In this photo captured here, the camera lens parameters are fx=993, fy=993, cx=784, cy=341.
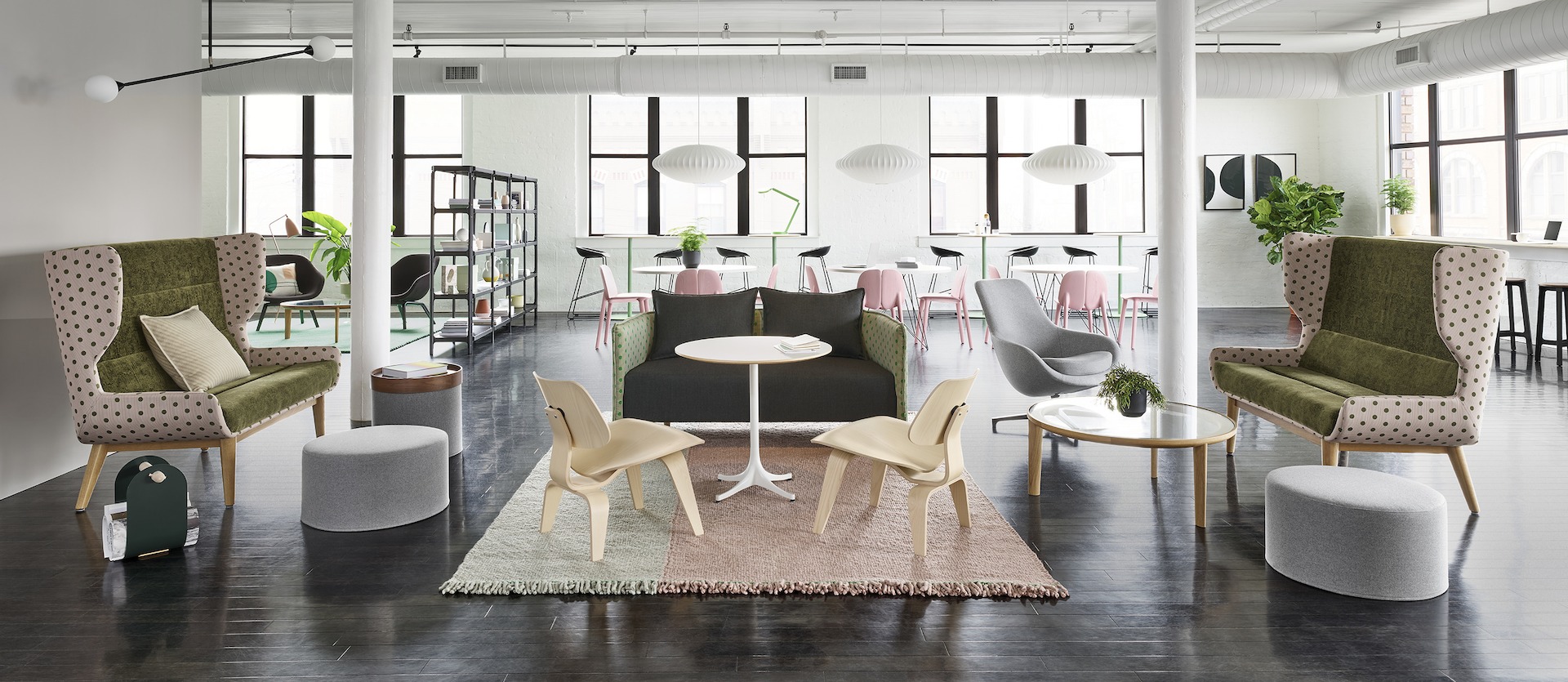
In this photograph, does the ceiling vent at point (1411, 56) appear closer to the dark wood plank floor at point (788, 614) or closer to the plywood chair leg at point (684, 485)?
the dark wood plank floor at point (788, 614)

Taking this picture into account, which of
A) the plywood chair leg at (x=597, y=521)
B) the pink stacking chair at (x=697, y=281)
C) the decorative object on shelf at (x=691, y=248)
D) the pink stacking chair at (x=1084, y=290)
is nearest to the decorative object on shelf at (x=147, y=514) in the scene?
the plywood chair leg at (x=597, y=521)

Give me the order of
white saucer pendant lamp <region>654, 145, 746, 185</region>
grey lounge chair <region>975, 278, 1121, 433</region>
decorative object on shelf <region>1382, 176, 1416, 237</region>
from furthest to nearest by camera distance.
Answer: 1. decorative object on shelf <region>1382, 176, 1416, 237</region>
2. white saucer pendant lamp <region>654, 145, 746, 185</region>
3. grey lounge chair <region>975, 278, 1121, 433</region>

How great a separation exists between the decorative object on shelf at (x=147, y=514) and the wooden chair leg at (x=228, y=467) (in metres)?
0.55

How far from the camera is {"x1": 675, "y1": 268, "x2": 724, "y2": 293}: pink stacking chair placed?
991 cm

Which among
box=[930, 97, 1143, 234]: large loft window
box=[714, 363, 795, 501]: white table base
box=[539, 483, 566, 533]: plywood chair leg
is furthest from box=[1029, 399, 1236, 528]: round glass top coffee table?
box=[930, 97, 1143, 234]: large loft window

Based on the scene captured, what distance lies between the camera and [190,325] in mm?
5059

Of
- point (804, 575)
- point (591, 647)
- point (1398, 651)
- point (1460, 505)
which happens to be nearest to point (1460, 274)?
point (1460, 505)

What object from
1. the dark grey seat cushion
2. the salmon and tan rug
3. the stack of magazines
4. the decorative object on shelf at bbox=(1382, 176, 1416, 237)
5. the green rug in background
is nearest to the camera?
the salmon and tan rug

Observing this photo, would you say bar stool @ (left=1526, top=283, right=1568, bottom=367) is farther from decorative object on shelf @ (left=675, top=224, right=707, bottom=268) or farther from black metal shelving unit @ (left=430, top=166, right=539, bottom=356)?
black metal shelving unit @ (left=430, top=166, right=539, bottom=356)

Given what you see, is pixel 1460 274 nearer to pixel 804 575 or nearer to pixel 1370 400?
pixel 1370 400

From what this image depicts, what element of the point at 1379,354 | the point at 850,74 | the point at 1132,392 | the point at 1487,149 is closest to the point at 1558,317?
the point at 1487,149

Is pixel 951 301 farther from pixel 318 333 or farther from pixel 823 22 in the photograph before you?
pixel 318 333

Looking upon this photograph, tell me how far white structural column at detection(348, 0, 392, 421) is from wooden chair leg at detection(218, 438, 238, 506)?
5.64 ft

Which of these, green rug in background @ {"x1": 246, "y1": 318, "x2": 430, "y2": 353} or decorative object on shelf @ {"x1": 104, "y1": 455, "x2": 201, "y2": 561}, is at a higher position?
green rug in background @ {"x1": 246, "y1": 318, "x2": 430, "y2": 353}
